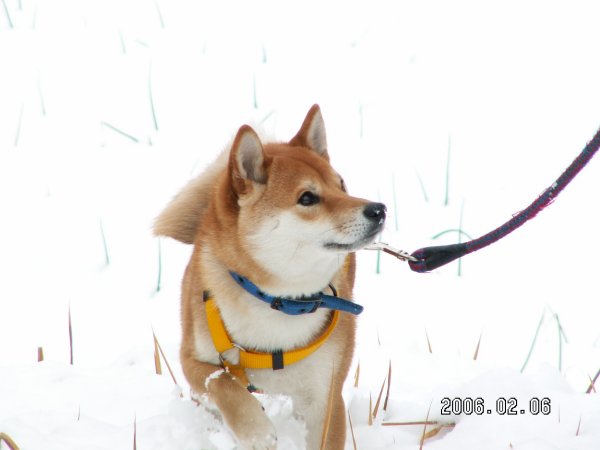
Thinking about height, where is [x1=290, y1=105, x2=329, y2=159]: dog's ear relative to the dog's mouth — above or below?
above

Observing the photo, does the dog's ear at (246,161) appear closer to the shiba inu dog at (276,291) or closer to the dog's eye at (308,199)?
the shiba inu dog at (276,291)

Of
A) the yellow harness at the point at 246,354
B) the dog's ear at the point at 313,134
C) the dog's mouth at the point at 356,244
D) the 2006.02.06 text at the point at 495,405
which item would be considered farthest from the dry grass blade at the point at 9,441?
the 2006.02.06 text at the point at 495,405

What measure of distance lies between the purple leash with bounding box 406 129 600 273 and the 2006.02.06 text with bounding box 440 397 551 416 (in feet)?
2.23

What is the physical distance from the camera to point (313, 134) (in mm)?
2922

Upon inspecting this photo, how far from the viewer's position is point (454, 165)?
15.2ft

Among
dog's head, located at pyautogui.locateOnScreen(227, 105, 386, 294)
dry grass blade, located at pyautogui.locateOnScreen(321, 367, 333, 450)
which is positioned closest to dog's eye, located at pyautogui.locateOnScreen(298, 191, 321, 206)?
dog's head, located at pyautogui.locateOnScreen(227, 105, 386, 294)

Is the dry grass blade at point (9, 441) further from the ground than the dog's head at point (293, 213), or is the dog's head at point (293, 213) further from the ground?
the dog's head at point (293, 213)

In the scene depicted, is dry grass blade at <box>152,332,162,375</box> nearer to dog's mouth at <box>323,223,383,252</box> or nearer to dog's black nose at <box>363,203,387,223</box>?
dog's mouth at <box>323,223,383,252</box>

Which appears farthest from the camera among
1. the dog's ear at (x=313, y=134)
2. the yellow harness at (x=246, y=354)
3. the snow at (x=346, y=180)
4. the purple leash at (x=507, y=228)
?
the snow at (x=346, y=180)

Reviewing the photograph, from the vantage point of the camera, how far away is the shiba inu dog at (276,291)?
2.43 m

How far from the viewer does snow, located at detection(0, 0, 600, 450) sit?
9.96 feet

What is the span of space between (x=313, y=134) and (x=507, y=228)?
2.78 ft

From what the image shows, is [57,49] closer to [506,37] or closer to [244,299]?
[506,37]

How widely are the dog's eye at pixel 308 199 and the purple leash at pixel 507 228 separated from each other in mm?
375
